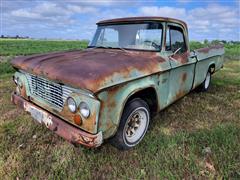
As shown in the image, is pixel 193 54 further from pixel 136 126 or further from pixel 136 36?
pixel 136 126

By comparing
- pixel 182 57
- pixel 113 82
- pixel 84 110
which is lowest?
pixel 84 110

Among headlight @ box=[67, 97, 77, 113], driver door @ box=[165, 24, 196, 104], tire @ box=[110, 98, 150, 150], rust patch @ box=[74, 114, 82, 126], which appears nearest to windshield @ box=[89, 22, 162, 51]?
driver door @ box=[165, 24, 196, 104]

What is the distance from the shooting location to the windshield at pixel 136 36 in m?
3.64

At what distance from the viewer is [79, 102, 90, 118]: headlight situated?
7.86 ft

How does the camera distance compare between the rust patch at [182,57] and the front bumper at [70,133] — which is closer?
the front bumper at [70,133]

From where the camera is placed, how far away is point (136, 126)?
3271mm

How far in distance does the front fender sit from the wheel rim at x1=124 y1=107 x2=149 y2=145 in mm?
429

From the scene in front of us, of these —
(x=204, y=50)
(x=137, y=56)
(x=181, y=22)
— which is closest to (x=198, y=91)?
(x=204, y=50)

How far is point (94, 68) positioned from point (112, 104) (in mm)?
488

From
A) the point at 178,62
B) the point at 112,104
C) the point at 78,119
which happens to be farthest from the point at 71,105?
the point at 178,62

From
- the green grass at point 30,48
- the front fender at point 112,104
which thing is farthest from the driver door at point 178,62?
the green grass at point 30,48

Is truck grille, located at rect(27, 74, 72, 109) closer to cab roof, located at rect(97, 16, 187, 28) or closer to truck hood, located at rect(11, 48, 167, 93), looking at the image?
truck hood, located at rect(11, 48, 167, 93)

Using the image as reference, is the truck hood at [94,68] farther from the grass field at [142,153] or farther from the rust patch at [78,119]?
the grass field at [142,153]

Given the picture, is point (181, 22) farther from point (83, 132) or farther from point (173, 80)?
point (83, 132)
